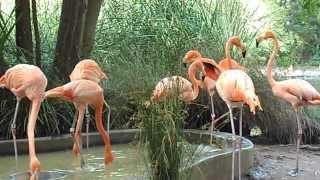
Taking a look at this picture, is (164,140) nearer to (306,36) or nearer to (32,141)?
(32,141)

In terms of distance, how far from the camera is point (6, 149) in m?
5.43

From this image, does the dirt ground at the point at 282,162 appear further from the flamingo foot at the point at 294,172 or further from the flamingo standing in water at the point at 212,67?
the flamingo standing in water at the point at 212,67

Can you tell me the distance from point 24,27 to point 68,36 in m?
0.49

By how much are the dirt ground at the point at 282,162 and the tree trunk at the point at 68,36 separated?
231 cm

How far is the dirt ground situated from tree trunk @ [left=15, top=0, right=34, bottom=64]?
2759 millimetres

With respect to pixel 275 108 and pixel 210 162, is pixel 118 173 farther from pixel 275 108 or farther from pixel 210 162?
pixel 275 108

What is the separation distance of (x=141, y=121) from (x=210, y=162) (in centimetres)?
97

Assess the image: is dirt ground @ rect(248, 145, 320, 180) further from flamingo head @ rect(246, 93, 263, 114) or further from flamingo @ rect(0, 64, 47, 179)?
flamingo @ rect(0, 64, 47, 179)

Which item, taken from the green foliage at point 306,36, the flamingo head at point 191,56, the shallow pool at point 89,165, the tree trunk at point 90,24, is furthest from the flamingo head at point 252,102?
the green foliage at point 306,36

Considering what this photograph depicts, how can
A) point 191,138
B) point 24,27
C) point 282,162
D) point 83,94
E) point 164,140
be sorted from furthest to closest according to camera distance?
1. point 24,27
2. point 282,162
3. point 191,138
4. point 83,94
5. point 164,140

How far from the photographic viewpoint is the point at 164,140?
11.6ft

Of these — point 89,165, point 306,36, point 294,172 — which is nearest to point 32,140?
point 89,165

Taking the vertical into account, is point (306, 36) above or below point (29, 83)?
above

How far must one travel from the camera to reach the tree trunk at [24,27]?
6344 millimetres
